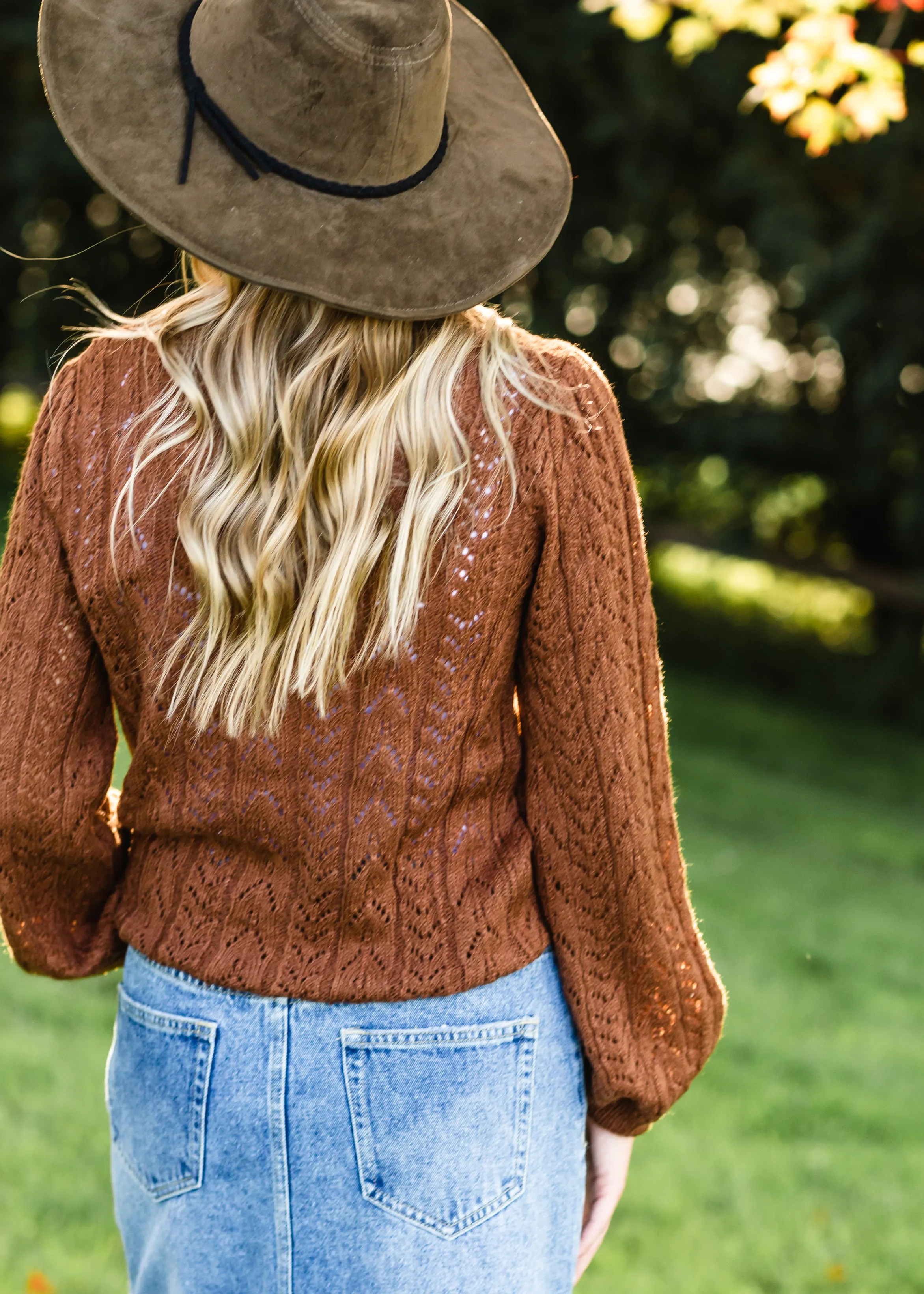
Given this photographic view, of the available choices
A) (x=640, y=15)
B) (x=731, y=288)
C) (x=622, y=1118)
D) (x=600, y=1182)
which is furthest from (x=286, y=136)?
(x=731, y=288)

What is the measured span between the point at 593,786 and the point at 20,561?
67 centimetres

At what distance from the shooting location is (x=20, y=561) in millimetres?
1341

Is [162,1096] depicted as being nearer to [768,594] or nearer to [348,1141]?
[348,1141]

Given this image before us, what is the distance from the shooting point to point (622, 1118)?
148 cm

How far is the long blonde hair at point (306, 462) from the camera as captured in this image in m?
1.23

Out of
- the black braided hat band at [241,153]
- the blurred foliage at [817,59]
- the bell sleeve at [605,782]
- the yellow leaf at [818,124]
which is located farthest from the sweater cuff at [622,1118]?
the yellow leaf at [818,124]

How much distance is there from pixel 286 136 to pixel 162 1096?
99 cm

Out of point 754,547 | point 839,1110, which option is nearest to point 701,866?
point 839,1110

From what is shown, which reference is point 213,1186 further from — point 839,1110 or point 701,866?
point 701,866

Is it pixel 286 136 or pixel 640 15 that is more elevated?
pixel 286 136

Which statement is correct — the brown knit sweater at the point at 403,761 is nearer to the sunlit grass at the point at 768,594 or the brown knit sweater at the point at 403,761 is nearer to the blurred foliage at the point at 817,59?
the blurred foliage at the point at 817,59

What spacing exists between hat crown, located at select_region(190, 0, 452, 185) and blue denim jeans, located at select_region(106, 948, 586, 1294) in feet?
2.80

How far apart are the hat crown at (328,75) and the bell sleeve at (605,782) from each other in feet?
0.97

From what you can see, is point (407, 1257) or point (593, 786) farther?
point (593, 786)
